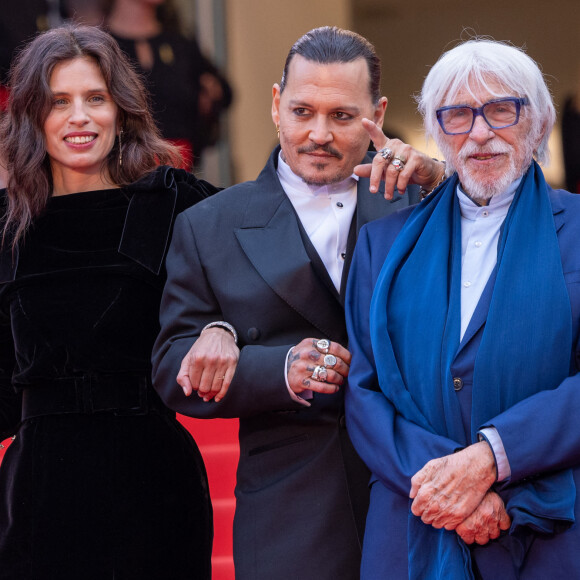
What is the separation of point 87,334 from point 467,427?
3.90 feet

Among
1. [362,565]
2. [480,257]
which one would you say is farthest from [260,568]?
[480,257]

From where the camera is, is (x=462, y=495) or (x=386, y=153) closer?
(x=462, y=495)

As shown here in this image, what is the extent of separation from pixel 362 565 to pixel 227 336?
25.0 inches

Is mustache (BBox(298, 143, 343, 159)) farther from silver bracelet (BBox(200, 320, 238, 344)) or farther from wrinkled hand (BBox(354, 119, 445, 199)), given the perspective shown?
silver bracelet (BBox(200, 320, 238, 344))

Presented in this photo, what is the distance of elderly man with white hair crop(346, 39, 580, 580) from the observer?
2.13 m

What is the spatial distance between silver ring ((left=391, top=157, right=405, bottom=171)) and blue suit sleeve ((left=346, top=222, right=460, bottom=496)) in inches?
7.5

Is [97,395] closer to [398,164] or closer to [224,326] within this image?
[224,326]

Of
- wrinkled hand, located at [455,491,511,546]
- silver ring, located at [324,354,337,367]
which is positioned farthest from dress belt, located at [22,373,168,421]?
wrinkled hand, located at [455,491,511,546]

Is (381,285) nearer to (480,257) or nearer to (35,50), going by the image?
(480,257)

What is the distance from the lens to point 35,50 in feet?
10.4

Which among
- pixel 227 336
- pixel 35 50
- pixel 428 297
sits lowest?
pixel 227 336

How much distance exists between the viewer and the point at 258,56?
5.06m

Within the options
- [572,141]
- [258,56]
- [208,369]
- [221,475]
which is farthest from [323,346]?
[258,56]

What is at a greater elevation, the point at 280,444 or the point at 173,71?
the point at 173,71
